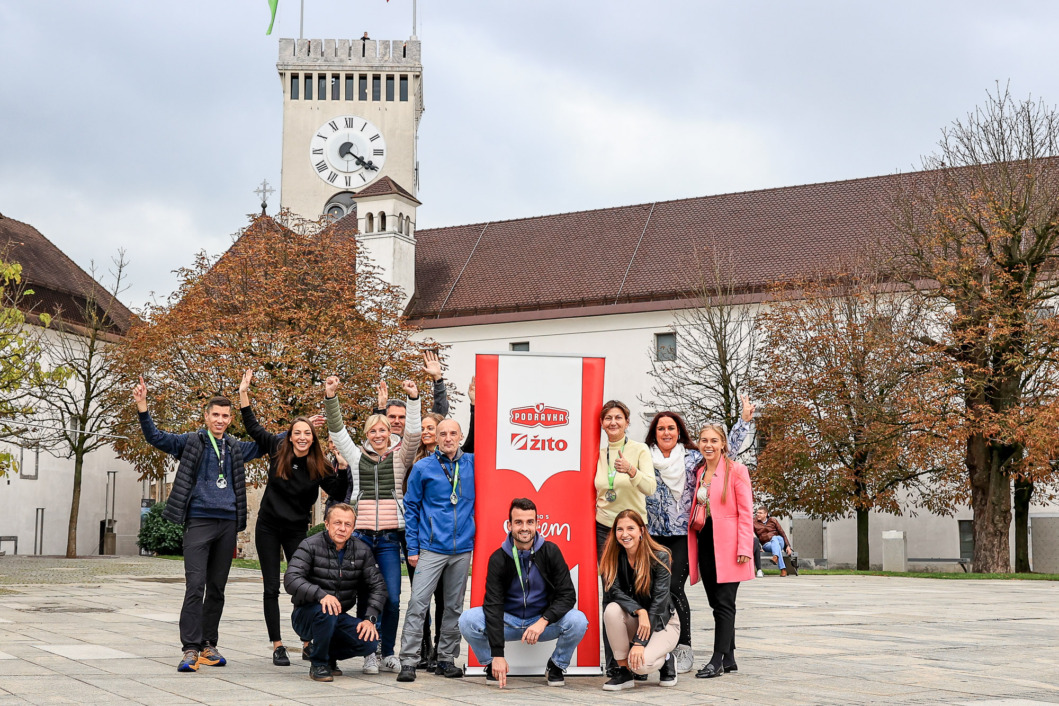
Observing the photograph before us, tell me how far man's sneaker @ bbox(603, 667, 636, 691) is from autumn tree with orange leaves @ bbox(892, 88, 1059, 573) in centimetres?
2077

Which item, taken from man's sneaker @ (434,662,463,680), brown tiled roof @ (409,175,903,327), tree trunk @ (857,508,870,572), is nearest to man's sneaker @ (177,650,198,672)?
man's sneaker @ (434,662,463,680)

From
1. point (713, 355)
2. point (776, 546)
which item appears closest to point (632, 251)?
point (713, 355)

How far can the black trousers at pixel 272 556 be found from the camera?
903 centimetres

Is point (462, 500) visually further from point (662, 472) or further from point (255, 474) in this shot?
point (255, 474)

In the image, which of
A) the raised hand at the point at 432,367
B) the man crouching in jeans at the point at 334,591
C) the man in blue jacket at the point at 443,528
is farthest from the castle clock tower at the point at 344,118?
the man crouching in jeans at the point at 334,591

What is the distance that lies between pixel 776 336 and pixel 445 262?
69.3 ft

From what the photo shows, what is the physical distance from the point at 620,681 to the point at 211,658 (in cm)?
306

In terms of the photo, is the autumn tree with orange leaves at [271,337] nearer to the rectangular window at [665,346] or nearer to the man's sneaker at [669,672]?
the rectangular window at [665,346]

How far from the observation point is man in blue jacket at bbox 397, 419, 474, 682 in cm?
845

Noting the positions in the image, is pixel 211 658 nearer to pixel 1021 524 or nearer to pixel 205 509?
pixel 205 509

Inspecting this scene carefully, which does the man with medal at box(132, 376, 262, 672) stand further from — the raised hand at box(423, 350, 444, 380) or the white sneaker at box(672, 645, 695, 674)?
the white sneaker at box(672, 645, 695, 674)

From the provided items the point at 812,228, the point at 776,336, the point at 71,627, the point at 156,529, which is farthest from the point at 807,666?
the point at 812,228

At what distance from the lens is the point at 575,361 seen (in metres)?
8.52

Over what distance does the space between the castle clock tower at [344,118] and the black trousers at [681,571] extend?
176 ft
